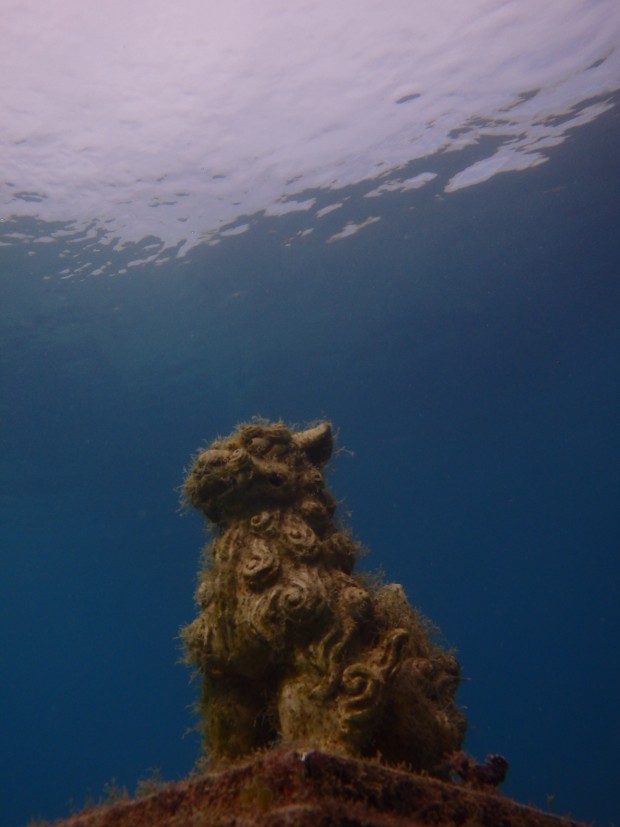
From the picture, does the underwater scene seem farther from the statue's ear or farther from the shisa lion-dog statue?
the shisa lion-dog statue

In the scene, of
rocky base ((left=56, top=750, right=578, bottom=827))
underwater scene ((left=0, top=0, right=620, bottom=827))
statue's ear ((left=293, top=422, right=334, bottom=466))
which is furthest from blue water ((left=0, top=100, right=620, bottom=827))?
rocky base ((left=56, top=750, right=578, bottom=827))

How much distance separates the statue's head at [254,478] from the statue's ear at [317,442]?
0.15 m

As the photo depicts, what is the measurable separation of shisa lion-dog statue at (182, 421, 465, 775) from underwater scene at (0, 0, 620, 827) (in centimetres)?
82

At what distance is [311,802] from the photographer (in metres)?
2.29

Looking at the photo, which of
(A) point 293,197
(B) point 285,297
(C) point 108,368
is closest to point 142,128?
(A) point 293,197

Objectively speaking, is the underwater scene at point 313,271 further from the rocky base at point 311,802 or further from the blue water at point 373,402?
the rocky base at point 311,802

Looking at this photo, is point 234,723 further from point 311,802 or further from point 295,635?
point 311,802

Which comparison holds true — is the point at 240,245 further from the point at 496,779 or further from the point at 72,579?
the point at 72,579

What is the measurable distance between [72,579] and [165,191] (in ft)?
176

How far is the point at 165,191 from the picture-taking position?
54.5 ft

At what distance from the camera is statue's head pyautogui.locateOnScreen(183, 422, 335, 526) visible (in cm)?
500

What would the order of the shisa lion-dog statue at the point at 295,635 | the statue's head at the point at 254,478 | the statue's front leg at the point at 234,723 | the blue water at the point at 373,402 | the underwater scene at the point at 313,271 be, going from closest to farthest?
1. the shisa lion-dog statue at the point at 295,635
2. the statue's front leg at the point at 234,723
3. the statue's head at the point at 254,478
4. the underwater scene at the point at 313,271
5. the blue water at the point at 373,402

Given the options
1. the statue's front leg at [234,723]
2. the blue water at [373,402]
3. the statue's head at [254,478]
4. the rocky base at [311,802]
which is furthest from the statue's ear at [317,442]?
the rocky base at [311,802]

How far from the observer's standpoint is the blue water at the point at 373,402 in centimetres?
2141
